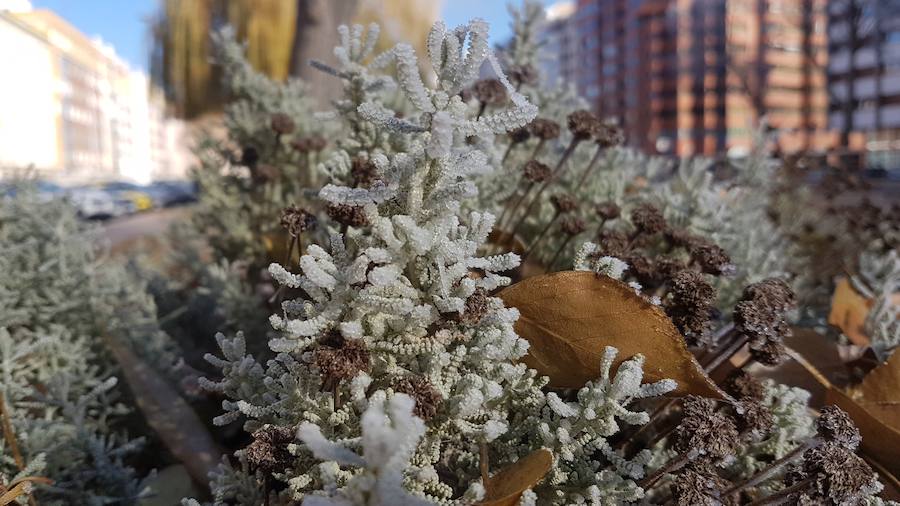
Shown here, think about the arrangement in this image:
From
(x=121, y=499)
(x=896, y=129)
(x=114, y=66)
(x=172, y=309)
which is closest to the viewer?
(x=121, y=499)

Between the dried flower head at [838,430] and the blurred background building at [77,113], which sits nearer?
the dried flower head at [838,430]

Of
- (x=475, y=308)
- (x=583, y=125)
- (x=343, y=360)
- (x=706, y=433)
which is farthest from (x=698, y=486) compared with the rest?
(x=583, y=125)

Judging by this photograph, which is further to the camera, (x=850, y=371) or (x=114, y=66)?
(x=114, y=66)

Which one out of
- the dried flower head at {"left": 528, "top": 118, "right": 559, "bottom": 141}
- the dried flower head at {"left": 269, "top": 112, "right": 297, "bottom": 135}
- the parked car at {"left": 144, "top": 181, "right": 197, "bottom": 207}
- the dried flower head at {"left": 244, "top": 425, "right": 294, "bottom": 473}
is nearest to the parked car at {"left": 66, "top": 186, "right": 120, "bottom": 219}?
the parked car at {"left": 144, "top": 181, "right": 197, "bottom": 207}

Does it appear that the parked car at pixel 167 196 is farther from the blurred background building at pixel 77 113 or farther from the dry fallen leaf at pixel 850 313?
the dry fallen leaf at pixel 850 313

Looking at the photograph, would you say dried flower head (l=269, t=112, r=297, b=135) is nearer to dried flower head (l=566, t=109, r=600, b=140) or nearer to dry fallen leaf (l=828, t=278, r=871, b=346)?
dried flower head (l=566, t=109, r=600, b=140)

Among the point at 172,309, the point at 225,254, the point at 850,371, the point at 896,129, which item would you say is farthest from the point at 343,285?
the point at 896,129

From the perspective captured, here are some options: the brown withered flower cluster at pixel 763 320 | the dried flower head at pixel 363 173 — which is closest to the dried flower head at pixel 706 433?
the brown withered flower cluster at pixel 763 320

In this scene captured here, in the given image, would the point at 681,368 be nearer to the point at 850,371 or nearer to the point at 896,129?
the point at 850,371
